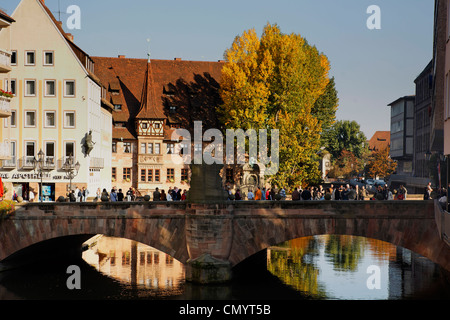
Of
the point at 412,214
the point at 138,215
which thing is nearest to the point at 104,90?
the point at 138,215

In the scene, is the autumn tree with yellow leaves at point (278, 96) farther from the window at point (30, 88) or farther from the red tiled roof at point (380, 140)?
the red tiled roof at point (380, 140)

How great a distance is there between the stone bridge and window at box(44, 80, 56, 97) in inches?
1045

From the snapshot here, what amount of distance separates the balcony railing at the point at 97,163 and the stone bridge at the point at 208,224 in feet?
87.9

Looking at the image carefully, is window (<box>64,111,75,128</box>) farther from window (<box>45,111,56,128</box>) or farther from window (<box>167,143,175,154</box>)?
window (<box>167,143,175,154</box>)

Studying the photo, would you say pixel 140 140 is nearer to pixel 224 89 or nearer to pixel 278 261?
pixel 224 89

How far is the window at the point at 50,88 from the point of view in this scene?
2311 inches

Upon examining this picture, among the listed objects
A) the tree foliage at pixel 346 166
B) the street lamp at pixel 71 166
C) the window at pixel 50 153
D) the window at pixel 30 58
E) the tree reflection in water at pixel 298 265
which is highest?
the window at pixel 30 58

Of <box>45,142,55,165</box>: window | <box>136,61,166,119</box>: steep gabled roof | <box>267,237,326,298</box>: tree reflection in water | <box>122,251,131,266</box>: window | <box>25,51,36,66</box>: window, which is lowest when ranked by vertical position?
<box>122,251,131,266</box>: window

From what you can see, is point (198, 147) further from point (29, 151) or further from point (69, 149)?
point (29, 151)

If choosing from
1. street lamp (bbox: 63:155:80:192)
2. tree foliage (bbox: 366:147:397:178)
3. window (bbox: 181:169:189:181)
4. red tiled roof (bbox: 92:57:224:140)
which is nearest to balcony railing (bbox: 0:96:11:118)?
street lamp (bbox: 63:155:80:192)

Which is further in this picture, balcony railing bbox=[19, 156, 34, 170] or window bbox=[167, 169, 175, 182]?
window bbox=[167, 169, 175, 182]

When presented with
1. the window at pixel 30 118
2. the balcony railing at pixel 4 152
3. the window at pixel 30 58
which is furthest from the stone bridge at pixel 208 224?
the window at pixel 30 58

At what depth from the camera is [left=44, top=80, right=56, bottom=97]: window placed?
193 feet

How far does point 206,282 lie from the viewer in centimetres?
3244
